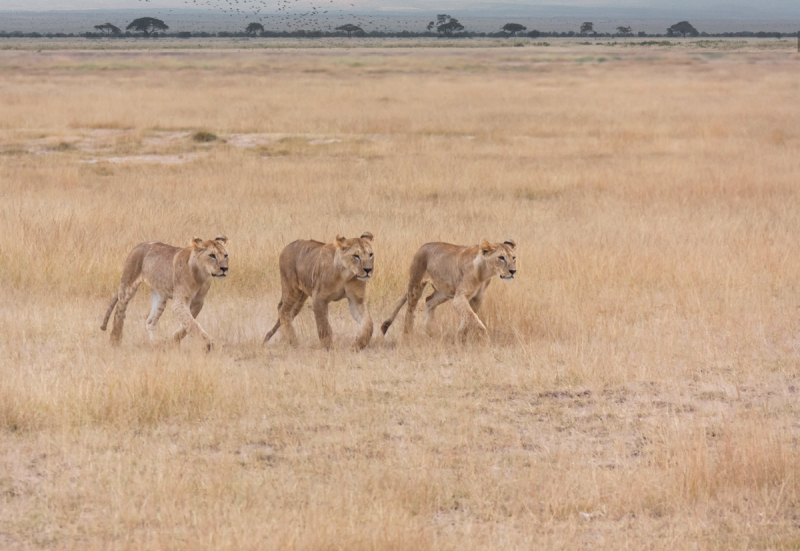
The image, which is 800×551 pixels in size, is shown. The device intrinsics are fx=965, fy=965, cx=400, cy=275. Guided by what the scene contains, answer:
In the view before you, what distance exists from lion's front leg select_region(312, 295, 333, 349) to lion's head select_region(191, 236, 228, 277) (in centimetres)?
80

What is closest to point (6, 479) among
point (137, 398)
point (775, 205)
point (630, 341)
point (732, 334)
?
point (137, 398)

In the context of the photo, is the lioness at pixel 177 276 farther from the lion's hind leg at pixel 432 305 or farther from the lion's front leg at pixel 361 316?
the lion's hind leg at pixel 432 305

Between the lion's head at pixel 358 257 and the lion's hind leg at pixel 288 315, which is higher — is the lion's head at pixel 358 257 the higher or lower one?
the higher one

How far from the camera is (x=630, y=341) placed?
26.1 feet

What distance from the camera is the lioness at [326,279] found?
23.1 ft

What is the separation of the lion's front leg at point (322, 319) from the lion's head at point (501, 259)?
1.31 metres

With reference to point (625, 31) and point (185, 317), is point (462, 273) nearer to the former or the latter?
point (185, 317)

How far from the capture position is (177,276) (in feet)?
23.9

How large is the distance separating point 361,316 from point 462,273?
2.85ft

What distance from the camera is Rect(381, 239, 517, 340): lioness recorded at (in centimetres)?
727

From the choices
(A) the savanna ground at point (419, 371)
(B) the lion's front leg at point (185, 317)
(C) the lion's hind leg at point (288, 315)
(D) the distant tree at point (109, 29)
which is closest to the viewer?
(A) the savanna ground at point (419, 371)

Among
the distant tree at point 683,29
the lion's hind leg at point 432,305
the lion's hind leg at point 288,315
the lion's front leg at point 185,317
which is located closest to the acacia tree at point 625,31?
the distant tree at point 683,29

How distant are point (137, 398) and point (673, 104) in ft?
89.0

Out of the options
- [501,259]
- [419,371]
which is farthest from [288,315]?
[501,259]
